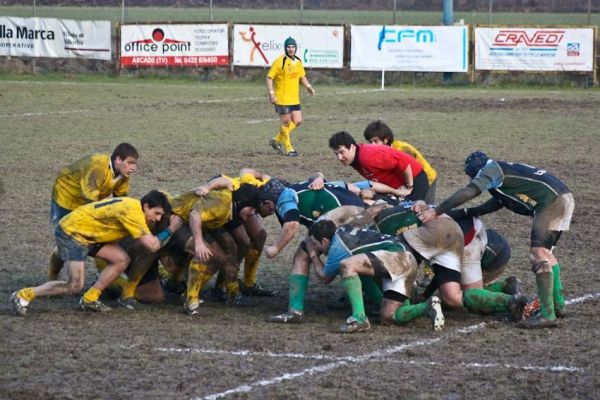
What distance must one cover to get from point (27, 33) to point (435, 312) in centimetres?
3033

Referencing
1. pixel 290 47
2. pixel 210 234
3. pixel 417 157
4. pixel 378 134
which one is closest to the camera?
pixel 210 234

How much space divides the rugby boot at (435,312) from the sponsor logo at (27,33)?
29.9 m

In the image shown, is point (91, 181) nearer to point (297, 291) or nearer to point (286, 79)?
point (297, 291)

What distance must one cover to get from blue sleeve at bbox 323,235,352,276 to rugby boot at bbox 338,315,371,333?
1.65ft

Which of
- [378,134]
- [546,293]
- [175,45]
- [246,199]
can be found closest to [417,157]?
[378,134]

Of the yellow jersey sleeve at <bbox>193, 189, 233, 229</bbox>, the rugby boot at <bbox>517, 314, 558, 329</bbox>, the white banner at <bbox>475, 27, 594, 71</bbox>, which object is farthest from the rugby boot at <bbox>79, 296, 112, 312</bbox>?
the white banner at <bbox>475, 27, 594, 71</bbox>

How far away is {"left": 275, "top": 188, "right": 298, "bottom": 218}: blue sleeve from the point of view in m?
10.8

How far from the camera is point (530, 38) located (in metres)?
36.0

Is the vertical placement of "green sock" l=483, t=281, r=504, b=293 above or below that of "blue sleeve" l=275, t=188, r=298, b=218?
below

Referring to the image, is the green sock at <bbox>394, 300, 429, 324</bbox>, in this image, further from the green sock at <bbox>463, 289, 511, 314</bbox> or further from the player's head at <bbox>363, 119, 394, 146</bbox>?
the player's head at <bbox>363, 119, 394, 146</bbox>

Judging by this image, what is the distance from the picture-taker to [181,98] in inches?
1253

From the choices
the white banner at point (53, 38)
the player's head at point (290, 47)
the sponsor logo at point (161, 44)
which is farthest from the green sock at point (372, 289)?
the white banner at point (53, 38)

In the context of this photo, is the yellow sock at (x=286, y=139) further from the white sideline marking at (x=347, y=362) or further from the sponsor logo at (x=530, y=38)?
the sponsor logo at (x=530, y=38)

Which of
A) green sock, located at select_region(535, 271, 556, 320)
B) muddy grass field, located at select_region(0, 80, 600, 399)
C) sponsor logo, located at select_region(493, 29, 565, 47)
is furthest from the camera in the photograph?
sponsor logo, located at select_region(493, 29, 565, 47)
